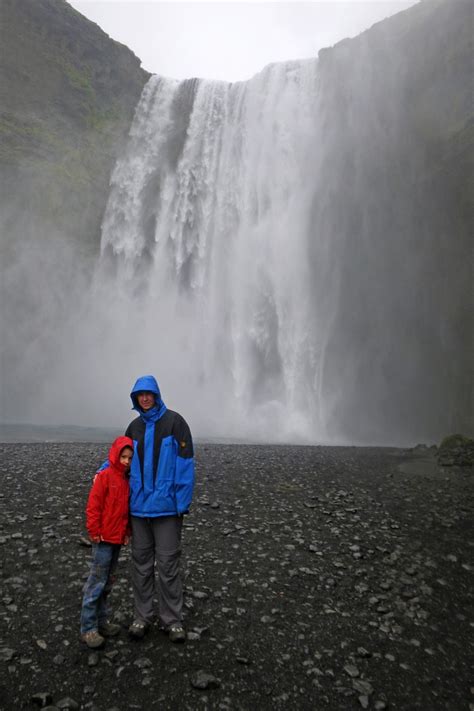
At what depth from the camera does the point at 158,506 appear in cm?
435

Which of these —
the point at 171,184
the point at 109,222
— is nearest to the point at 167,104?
the point at 171,184

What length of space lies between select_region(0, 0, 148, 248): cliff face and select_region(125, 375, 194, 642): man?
3522cm

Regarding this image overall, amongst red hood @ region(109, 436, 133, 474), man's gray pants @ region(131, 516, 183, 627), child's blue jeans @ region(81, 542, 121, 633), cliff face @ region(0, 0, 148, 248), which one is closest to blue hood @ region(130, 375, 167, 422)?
red hood @ region(109, 436, 133, 474)

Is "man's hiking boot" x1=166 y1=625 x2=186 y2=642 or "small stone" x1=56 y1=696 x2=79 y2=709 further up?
"man's hiking boot" x1=166 y1=625 x2=186 y2=642

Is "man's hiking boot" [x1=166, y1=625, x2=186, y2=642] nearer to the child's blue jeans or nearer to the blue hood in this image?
the child's blue jeans

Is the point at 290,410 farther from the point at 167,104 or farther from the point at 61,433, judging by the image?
the point at 167,104

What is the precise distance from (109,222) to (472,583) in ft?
122

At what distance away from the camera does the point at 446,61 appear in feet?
88.3

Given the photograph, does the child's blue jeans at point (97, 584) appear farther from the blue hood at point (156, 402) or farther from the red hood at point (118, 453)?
the blue hood at point (156, 402)

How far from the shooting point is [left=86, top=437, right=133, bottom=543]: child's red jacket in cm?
429

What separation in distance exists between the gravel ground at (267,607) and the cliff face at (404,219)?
1748cm

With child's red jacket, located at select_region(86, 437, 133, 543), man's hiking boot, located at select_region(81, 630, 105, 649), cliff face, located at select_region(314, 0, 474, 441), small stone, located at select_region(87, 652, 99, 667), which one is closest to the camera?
small stone, located at select_region(87, 652, 99, 667)

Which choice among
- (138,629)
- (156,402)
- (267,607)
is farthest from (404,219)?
(138,629)

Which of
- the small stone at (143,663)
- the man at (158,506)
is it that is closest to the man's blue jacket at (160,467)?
the man at (158,506)
